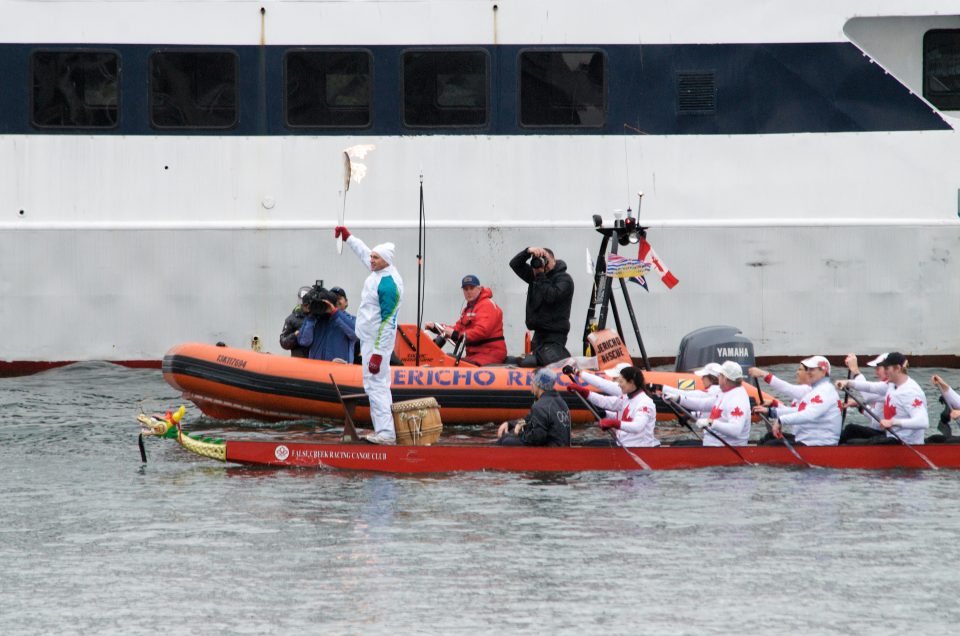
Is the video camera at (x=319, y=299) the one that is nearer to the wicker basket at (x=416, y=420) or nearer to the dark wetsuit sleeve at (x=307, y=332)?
the dark wetsuit sleeve at (x=307, y=332)

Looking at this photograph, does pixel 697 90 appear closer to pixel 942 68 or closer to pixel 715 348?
pixel 942 68

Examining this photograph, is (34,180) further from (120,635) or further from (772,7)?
(120,635)

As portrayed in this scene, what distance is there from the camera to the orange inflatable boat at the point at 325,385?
50.8 ft

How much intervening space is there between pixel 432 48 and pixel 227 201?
9.74 ft

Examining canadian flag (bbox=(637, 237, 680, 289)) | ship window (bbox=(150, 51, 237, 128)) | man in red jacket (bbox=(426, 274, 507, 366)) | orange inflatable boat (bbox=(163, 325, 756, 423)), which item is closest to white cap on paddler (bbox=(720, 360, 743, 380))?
orange inflatable boat (bbox=(163, 325, 756, 423))

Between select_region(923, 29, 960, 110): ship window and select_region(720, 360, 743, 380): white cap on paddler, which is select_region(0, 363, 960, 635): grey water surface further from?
select_region(923, 29, 960, 110): ship window

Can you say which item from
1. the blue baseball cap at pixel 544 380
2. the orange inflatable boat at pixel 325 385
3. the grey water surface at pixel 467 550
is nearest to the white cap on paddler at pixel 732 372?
the grey water surface at pixel 467 550

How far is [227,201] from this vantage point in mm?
18219

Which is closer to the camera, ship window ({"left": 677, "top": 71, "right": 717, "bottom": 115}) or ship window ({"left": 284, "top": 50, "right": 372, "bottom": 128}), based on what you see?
ship window ({"left": 284, "top": 50, "right": 372, "bottom": 128})

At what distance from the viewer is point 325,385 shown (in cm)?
1549

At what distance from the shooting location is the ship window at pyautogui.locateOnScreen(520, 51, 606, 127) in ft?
59.8

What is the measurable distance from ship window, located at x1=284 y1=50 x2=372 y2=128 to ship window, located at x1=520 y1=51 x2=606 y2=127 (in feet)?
6.10

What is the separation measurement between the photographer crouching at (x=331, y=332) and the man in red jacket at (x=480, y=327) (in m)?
1.19

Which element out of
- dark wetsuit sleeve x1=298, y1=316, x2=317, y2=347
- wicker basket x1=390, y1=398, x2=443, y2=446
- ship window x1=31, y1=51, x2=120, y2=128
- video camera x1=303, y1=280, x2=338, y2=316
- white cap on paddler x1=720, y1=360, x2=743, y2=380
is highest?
ship window x1=31, y1=51, x2=120, y2=128
